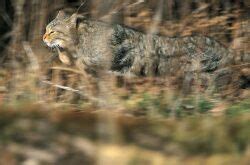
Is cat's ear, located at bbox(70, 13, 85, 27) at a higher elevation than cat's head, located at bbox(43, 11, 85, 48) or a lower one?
higher

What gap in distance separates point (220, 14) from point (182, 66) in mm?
2132

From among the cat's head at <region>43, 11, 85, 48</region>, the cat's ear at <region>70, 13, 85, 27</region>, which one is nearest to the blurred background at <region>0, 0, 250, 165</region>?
the cat's head at <region>43, 11, 85, 48</region>

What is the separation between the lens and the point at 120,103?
284 inches

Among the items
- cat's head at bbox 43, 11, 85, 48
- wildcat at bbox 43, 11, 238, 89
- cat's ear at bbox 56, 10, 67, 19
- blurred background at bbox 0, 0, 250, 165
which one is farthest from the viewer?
cat's ear at bbox 56, 10, 67, 19

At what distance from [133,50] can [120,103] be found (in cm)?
209

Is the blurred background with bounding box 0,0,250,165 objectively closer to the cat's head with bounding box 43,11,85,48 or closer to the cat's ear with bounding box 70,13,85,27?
the cat's head with bounding box 43,11,85,48

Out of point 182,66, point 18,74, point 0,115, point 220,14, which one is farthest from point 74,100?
point 220,14

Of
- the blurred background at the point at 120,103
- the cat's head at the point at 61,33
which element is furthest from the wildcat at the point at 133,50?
the blurred background at the point at 120,103

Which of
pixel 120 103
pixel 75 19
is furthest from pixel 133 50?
pixel 120 103

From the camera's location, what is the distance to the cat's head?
9.28 metres

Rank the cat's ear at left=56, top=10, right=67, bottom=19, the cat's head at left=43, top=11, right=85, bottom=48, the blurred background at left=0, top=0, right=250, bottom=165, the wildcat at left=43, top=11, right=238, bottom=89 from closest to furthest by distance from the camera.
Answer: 1. the blurred background at left=0, top=0, right=250, bottom=165
2. the wildcat at left=43, top=11, right=238, bottom=89
3. the cat's head at left=43, top=11, right=85, bottom=48
4. the cat's ear at left=56, top=10, right=67, bottom=19

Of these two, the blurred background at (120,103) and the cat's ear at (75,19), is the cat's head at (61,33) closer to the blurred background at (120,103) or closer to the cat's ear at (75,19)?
the cat's ear at (75,19)

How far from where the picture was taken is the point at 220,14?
10977 millimetres

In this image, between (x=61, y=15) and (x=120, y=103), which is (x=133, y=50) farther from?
(x=120, y=103)
